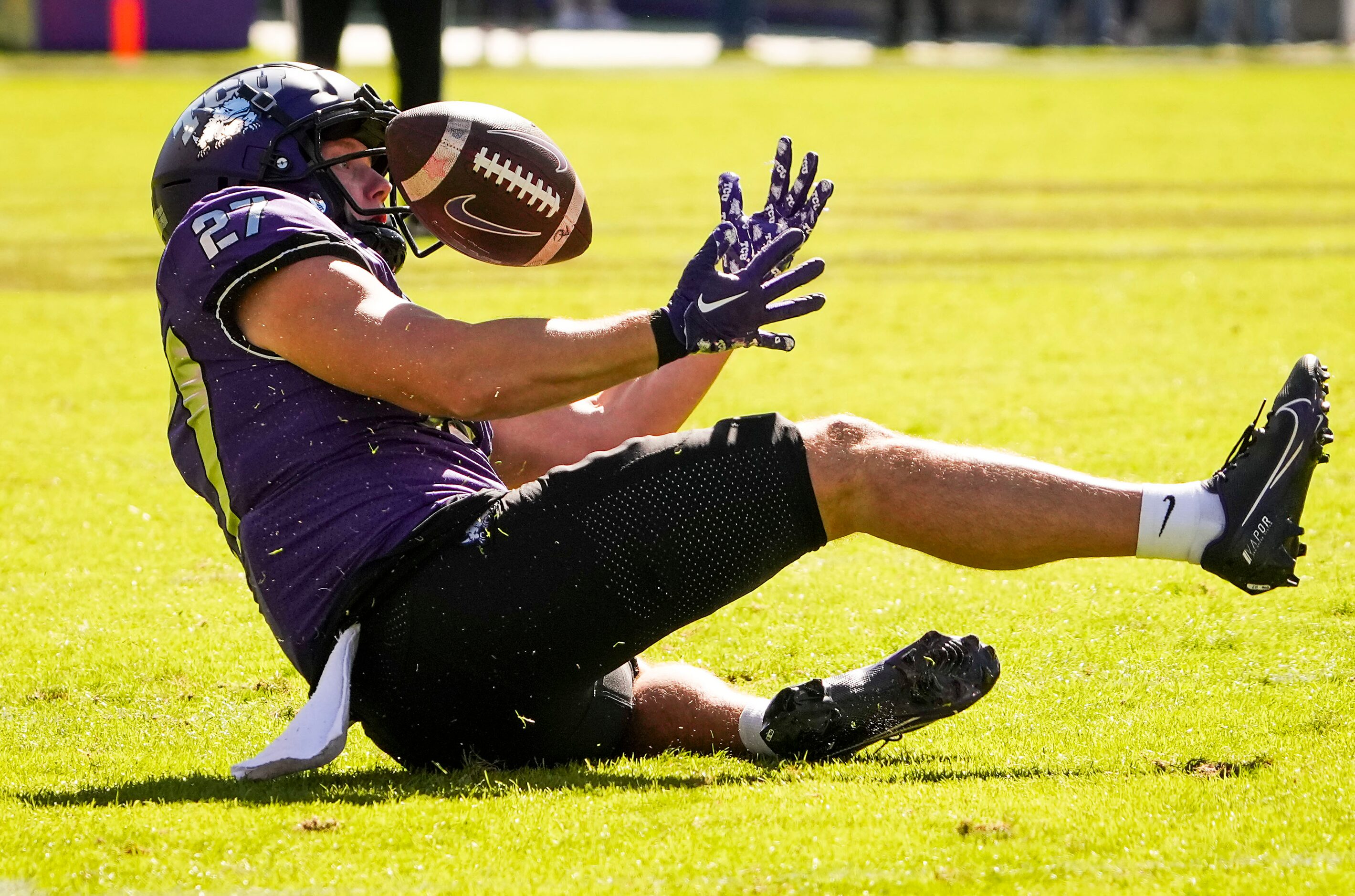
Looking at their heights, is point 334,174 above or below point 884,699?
above

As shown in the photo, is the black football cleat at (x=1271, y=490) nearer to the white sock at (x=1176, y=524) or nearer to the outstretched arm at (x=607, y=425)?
the white sock at (x=1176, y=524)

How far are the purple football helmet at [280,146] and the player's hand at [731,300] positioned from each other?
68 centimetres

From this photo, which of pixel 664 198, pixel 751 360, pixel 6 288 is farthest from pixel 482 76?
pixel 751 360

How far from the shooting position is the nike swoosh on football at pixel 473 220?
3.68 meters

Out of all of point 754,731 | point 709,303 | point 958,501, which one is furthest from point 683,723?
point 709,303

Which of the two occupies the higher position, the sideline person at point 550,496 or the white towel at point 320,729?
the sideline person at point 550,496

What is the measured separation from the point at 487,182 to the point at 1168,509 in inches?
56.3

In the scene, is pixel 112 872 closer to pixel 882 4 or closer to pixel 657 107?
pixel 657 107

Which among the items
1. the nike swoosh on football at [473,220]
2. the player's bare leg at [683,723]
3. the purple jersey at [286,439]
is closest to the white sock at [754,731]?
the player's bare leg at [683,723]

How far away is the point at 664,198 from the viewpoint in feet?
41.1

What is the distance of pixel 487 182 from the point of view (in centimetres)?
366

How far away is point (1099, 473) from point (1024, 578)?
958 millimetres

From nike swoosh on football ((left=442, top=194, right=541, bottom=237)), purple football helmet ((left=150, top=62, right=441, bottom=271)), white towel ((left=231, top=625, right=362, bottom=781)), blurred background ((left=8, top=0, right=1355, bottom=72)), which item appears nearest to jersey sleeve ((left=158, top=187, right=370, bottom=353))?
purple football helmet ((left=150, top=62, right=441, bottom=271))

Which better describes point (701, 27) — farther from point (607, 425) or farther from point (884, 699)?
point (884, 699)
